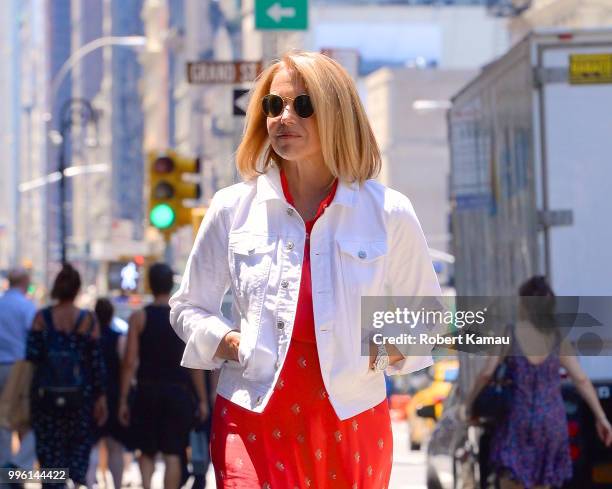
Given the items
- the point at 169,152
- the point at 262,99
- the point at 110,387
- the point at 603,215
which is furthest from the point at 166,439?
the point at 169,152

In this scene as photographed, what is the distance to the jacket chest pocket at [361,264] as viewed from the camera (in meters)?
4.05

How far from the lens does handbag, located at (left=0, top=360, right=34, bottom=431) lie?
966cm

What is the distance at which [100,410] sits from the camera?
33.6 ft

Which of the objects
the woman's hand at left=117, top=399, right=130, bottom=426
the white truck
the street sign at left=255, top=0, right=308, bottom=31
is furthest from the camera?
the street sign at left=255, top=0, right=308, bottom=31

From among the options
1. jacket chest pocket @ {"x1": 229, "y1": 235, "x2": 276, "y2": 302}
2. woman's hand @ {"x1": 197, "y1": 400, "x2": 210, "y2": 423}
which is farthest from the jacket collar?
woman's hand @ {"x1": 197, "y1": 400, "x2": 210, "y2": 423}

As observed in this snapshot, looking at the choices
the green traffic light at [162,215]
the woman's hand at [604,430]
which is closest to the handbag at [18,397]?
the woman's hand at [604,430]

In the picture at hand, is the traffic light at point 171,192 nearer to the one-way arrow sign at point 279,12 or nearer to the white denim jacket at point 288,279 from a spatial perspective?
the one-way arrow sign at point 279,12

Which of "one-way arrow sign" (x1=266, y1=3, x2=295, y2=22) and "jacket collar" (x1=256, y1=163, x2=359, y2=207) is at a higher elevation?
"one-way arrow sign" (x1=266, y1=3, x2=295, y2=22)

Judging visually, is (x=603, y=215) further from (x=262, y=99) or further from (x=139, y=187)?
(x=139, y=187)

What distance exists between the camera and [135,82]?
12206 cm

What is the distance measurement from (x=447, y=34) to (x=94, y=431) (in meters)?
66.7

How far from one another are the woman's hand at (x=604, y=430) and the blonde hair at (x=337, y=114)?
3401 mm

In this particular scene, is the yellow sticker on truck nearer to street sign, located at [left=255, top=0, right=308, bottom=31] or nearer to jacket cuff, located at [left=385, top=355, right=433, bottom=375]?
street sign, located at [left=255, top=0, right=308, bottom=31]

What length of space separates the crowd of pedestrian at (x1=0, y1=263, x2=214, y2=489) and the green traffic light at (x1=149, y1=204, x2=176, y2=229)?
5896 millimetres
